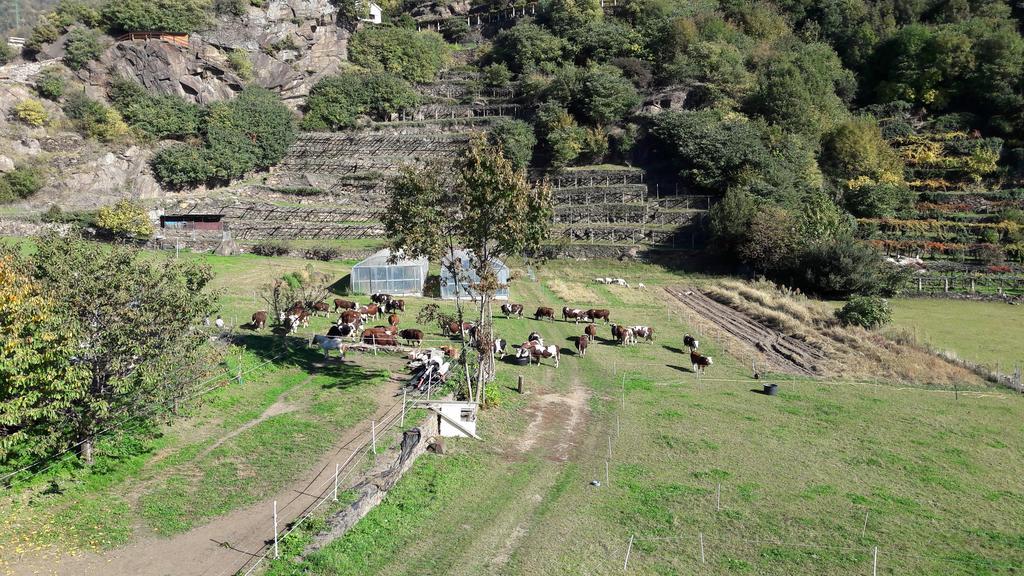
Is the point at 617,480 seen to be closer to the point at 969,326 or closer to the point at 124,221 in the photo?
the point at 969,326

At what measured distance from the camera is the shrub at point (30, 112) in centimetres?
6631

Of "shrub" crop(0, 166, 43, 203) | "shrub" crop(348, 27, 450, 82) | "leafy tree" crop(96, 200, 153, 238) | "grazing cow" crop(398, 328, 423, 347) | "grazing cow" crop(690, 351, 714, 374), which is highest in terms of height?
"shrub" crop(348, 27, 450, 82)

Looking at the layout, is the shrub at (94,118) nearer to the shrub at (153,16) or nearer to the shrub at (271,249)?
the shrub at (153,16)

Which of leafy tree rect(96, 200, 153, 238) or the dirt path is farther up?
leafy tree rect(96, 200, 153, 238)

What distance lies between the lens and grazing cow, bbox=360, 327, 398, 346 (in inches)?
1212

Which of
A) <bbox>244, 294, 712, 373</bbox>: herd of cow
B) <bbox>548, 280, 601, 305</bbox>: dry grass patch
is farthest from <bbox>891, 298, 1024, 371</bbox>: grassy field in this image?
<bbox>548, 280, 601, 305</bbox>: dry grass patch

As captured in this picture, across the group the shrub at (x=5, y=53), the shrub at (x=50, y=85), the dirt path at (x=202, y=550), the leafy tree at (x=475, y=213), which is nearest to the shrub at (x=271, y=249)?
the shrub at (x=50, y=85)

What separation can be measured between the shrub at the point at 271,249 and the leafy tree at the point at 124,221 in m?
9.01

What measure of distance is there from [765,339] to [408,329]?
1873cm

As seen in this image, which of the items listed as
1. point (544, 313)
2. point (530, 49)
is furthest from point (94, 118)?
point (544, 313)

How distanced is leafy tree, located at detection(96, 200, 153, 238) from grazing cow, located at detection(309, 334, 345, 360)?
34.5m

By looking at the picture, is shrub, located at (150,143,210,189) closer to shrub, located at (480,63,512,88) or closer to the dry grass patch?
shrub, located at (480,63,512,88)

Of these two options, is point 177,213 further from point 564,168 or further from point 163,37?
point 564,168

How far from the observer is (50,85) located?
227 feet
